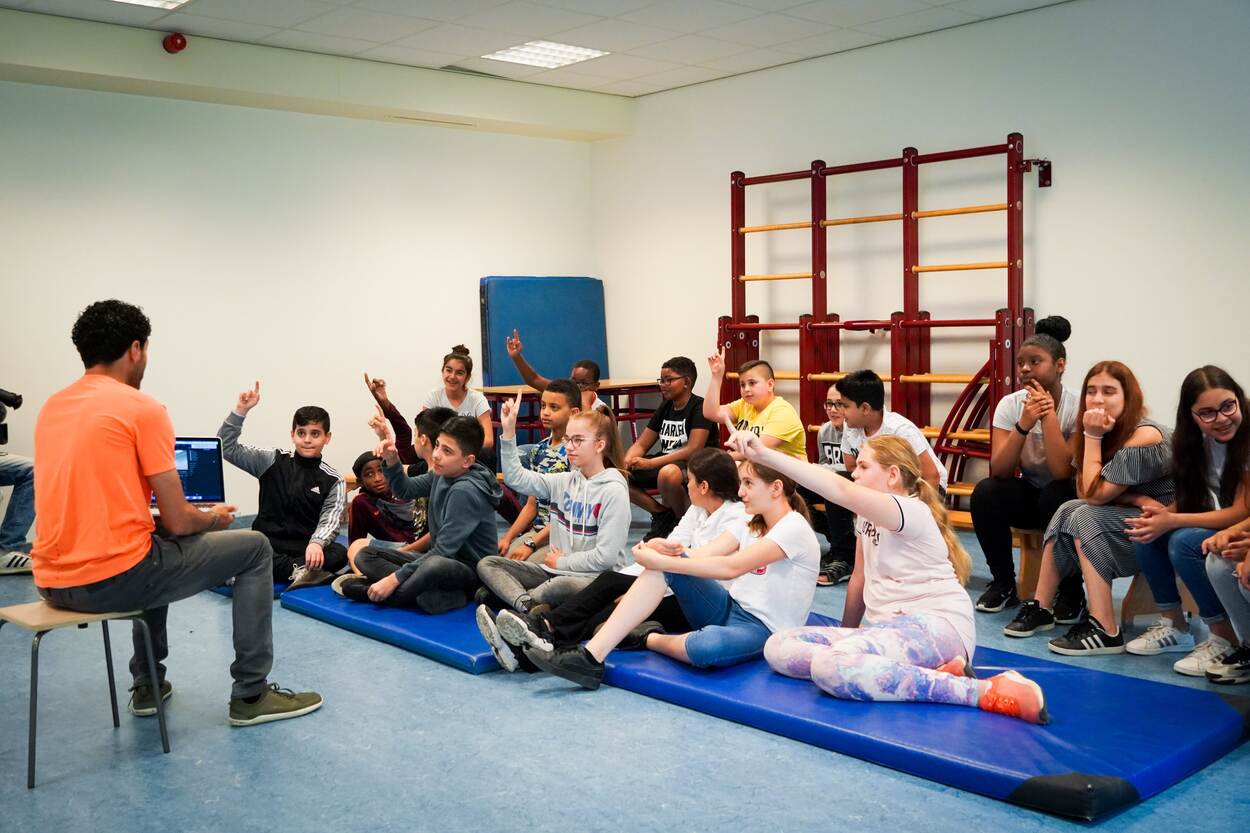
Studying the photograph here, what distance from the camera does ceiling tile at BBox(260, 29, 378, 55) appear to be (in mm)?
6887

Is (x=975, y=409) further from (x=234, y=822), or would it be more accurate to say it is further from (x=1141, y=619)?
(x=234, y=822)

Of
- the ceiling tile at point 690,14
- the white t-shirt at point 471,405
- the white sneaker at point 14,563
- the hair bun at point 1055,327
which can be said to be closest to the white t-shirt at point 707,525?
the white t-shirt at point 471,405

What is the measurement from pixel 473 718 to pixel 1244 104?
4.86 metres

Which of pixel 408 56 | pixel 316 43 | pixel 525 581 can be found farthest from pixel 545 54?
pixel 525 581

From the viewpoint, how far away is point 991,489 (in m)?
4.91

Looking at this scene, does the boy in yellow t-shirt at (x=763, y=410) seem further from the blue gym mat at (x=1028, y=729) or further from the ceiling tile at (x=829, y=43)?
the ceiling tile at (x=829, y=43)

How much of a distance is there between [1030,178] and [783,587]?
381 centimetres

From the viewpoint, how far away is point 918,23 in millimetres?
6828

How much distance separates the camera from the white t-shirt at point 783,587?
3.87m

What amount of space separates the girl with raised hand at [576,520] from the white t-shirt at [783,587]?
70 centimetres

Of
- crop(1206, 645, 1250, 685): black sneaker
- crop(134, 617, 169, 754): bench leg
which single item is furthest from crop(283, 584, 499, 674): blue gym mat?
crop(1206, 645, 1250, 685): black sneaker

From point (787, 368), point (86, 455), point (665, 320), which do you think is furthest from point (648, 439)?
point (86, 455)

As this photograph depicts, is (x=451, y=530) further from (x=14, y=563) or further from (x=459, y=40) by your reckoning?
(x=459, y=40)

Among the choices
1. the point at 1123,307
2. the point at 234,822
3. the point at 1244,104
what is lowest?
the point at 234,822
